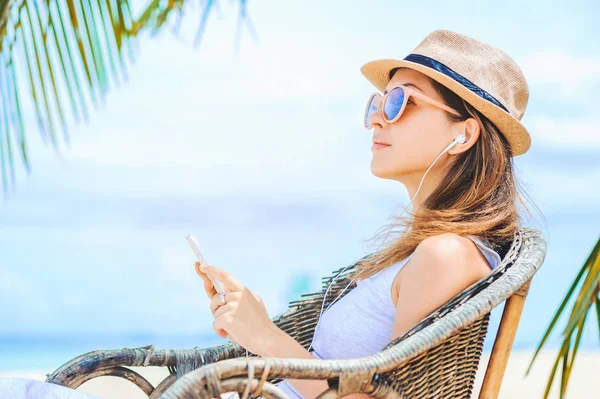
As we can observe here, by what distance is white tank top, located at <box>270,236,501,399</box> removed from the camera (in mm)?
1945

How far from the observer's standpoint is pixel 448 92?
2129 millimetres

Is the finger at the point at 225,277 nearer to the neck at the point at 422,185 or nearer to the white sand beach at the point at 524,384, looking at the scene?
the neck at the point at 422,185

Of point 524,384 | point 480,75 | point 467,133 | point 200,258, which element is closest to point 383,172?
point 467,133

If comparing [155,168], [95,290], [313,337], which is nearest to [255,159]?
[155,168]

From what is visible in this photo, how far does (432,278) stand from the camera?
5.74 feet

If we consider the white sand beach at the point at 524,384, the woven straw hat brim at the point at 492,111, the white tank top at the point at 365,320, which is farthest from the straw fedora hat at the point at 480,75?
the white sand beach at the point at 524,384

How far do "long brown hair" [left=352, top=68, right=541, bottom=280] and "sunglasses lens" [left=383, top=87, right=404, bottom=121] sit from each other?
95 mm

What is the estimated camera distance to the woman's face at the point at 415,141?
6.89 ft

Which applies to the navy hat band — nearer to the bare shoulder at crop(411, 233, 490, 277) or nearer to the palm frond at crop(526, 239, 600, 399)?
the bare shoulder at crop(411, 233, 490, 277)

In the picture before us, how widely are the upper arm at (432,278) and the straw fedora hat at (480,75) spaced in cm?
47

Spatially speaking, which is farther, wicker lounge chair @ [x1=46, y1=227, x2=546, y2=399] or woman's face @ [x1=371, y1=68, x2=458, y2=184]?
woman's face @ [x1=371, y1=68, x2=458, y2=184]

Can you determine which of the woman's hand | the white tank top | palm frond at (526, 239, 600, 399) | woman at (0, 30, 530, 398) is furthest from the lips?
palm frond at (526, 239, 600, 399)

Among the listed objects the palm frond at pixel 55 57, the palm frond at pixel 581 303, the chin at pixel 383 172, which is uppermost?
the palm frond at pixel 55 57

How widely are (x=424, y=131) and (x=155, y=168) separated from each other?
14737 mm
